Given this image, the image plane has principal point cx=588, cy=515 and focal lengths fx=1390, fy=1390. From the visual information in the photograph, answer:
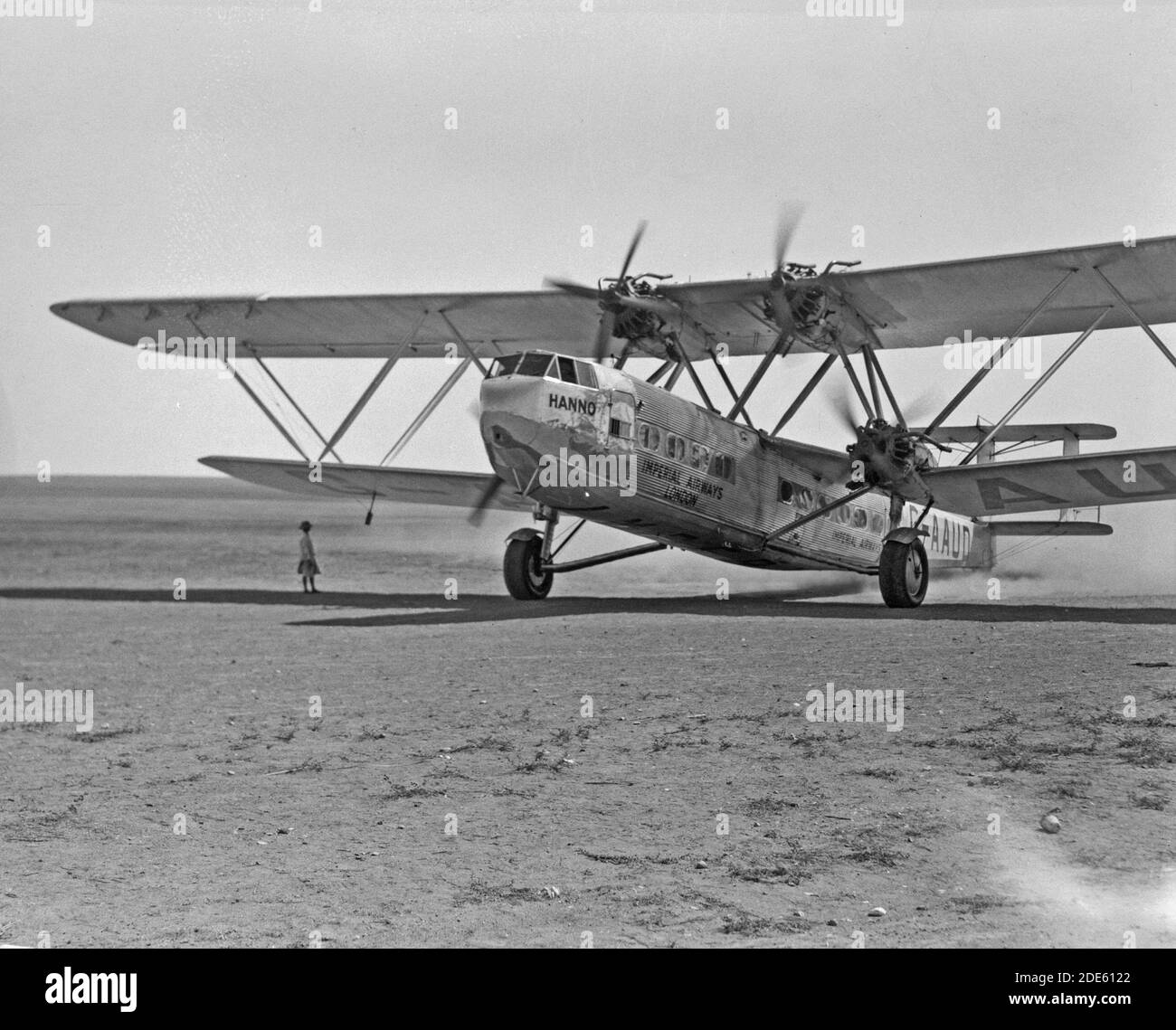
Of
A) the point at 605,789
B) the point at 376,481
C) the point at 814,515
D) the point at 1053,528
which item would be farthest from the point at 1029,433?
the point at 605,789

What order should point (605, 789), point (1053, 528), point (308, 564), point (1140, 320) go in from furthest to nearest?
point (308, 564) < point (1053, 528) < point (1140, 320) < point (605, 789)

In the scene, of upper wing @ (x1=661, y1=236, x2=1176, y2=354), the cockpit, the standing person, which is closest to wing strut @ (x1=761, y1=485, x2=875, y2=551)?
upper wing @ (x1=661, y1=236, x2=1176, y2=354)

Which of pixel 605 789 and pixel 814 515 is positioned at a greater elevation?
pixel 814 515

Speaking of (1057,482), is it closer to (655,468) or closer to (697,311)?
(655,468)

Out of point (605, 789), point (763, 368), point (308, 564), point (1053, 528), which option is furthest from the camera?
point (308, 564)

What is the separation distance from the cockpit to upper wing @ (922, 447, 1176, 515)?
6.04 m

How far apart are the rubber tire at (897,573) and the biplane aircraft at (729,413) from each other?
3cm

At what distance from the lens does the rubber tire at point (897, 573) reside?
21.1 metres

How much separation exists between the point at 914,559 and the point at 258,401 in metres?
12.0

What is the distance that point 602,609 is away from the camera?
21.3 m

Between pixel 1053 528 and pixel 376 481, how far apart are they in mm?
12331

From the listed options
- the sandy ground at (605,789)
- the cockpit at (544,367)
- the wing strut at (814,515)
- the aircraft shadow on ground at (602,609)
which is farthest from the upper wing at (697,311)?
the sandy ground at (605,789)

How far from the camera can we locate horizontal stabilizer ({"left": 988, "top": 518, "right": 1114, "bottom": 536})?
24.4 meters
